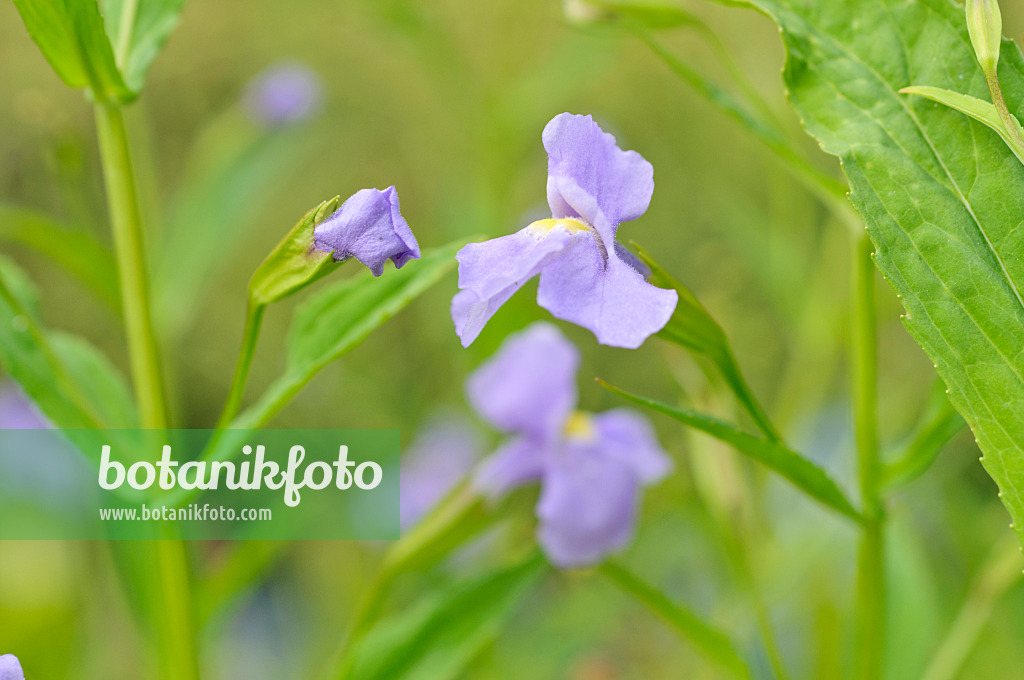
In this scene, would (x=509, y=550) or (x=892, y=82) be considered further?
(x=509, y=550)

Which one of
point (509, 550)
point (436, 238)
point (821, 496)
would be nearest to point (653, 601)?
point (821, 496)

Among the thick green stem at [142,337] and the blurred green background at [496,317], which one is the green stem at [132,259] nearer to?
the thick green stem at [142,337]

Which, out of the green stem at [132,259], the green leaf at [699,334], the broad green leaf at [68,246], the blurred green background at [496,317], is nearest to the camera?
the green leaf at [699,334]

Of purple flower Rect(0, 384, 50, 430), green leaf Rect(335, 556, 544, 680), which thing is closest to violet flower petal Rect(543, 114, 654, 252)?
green leaf Rect(335, 556, 544, 680)

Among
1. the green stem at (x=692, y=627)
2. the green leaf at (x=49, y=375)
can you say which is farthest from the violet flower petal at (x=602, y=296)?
the green leaf at (x=49, y=375)

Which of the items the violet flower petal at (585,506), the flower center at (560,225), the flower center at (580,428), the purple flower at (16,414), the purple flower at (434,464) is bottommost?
the purple flower at (434,464)

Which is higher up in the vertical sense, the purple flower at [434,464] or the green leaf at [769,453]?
the green leaf at [769,453]

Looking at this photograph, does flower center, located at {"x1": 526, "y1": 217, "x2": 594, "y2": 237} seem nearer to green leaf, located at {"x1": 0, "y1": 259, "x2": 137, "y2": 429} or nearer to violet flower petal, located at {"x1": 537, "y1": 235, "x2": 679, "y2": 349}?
violet flower petal, located at {"x1": 537, "y1": 235, "x2": 679, "y2": 349}

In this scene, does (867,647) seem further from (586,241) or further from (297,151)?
(297,151)
